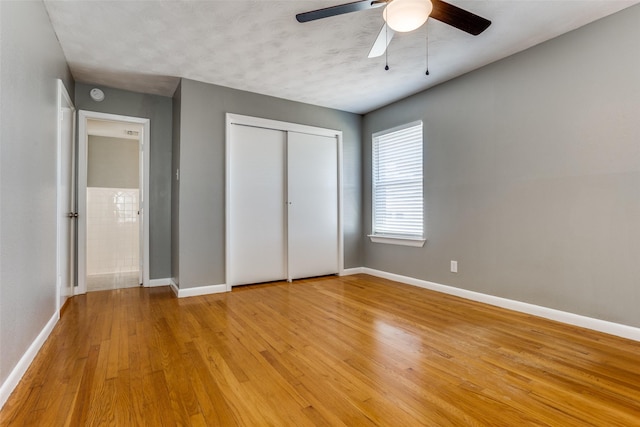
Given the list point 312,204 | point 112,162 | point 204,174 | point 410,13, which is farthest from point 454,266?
point 112,162

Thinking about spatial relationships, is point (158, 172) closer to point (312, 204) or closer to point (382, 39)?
point (312, 204)

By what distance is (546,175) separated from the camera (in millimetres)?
2762

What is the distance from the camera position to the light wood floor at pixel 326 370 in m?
1.44

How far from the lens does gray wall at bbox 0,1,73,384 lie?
5.26 feet

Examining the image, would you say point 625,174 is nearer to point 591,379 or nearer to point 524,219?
point 524,219

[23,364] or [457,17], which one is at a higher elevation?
[457,17]

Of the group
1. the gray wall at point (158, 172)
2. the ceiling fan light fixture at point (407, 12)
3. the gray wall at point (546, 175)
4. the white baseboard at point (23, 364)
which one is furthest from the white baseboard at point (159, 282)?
the ceiling fan light fixture at point (407, 12)

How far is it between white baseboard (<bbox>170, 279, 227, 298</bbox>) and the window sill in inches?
85.8

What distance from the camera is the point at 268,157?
418cm

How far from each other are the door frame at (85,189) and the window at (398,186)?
3077 millimetres

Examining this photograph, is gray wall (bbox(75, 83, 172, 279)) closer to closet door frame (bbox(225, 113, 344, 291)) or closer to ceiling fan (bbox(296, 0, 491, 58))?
closet door frame (bbox(225, 113, 344, 291))

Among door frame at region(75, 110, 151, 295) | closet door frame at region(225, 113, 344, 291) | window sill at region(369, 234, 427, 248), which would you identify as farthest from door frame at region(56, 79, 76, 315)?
window sill at region(369, 234, 427, 248)

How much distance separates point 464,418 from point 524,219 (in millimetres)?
2145

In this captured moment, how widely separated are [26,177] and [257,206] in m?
2.38
